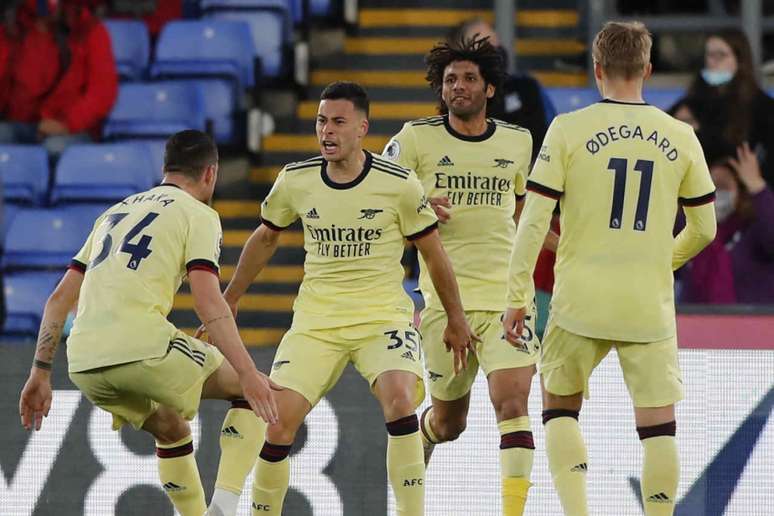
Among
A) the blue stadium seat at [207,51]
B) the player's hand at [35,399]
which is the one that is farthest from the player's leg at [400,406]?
the blue stadium seat at [207,51]

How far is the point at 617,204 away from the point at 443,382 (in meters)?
1.42

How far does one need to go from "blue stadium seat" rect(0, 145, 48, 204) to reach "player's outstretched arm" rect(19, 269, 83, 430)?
15.1ft

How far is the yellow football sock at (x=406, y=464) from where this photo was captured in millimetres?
7086

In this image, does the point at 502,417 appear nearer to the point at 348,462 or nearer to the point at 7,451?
the point at 348,462

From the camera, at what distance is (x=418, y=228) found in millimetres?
7219

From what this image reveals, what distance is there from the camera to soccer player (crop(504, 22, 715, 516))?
6742mm

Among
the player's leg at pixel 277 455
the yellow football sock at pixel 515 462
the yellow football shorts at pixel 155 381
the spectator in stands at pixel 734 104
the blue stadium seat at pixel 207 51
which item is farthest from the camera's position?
the blue stadium seat at pixel 207 51

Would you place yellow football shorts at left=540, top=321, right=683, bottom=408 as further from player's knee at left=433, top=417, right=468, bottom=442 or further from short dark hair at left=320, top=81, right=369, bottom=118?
short dark hair at left=320, top=81, right=369, bottom=118

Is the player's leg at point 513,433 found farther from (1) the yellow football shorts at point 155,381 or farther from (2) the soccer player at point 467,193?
(1) the yellow football shorts at point 155,381

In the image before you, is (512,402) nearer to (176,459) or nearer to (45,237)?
(176,459)

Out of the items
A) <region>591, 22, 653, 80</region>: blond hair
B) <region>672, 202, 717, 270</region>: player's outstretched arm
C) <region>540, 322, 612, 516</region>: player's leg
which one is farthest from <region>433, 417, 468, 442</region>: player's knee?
<region>591, 22, 653, 80</region>: blond hair

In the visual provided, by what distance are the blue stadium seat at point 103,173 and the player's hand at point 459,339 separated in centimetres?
440

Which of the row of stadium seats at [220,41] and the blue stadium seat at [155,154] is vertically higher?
the row of stadium seats at [220,41]

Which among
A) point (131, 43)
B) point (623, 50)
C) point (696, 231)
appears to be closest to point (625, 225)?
point (696, 231)
